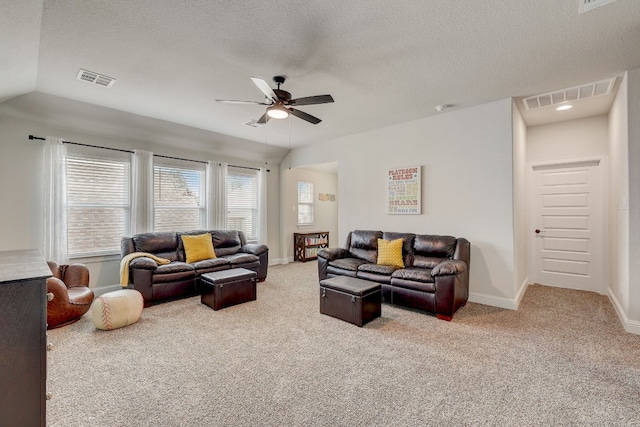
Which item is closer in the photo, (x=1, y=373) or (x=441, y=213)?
(x=1, y=373)

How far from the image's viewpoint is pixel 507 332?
3033 millimetres

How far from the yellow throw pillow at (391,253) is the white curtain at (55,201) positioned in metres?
4.46

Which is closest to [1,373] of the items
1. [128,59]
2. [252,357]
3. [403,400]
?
[252,357]

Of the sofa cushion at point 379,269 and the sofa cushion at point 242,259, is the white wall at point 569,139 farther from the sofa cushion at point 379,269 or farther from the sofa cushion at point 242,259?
the sofa cushion at point 242,259

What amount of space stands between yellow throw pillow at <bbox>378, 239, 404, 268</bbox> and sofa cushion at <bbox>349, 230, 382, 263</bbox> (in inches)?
11.0

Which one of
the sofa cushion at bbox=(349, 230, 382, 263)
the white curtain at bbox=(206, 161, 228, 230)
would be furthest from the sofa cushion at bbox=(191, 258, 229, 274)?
the sofa cushion at bbox=(349, 230, 382, 263)

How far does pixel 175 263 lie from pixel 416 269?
3.38 m

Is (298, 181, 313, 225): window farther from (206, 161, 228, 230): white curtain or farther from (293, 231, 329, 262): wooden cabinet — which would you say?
(206, 161, 228, 230): white curtain

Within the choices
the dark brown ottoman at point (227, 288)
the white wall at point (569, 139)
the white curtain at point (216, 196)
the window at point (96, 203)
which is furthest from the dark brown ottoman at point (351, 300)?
the white wall at point (569, 139)

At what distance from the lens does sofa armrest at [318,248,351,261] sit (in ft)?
14.9

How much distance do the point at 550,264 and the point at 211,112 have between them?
599 centimetres

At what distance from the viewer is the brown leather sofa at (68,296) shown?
9.94 ft

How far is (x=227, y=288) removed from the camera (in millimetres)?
3775

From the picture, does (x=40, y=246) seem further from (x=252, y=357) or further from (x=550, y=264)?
(x=550, y=264)
